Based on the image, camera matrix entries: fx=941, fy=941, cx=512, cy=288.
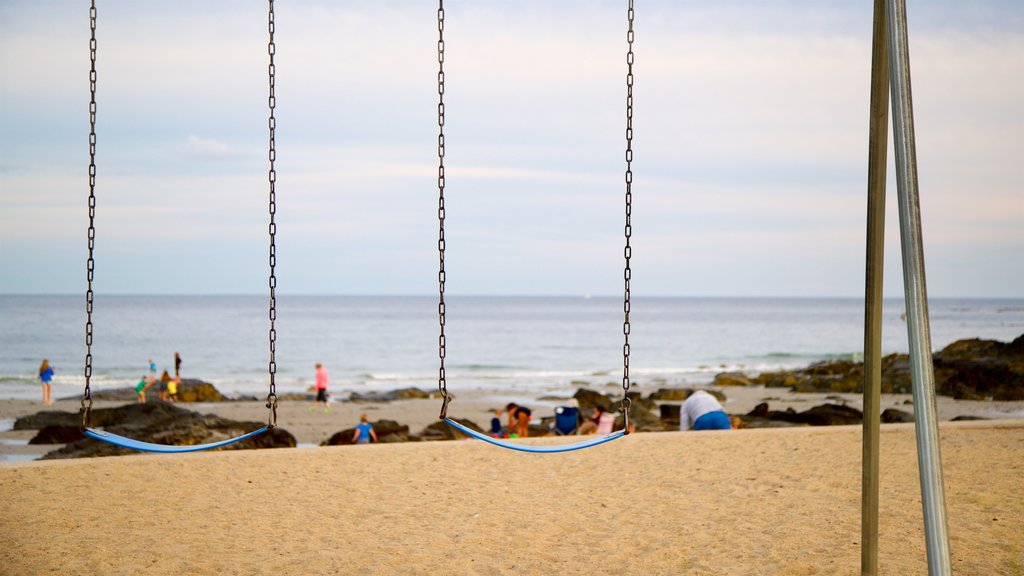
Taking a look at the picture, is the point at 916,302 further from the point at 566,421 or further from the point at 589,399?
the point at 589,399

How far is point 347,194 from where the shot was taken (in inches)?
632

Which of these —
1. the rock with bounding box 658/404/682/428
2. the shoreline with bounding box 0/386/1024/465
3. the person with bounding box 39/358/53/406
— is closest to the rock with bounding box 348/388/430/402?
the shoreline with bounding box 0/386/1024/465

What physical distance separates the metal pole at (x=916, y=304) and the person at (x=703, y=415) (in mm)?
6723

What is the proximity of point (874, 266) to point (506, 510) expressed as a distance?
363 cm

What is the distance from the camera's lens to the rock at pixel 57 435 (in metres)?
14.5

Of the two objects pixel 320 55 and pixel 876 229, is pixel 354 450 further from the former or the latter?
pixel 320 55

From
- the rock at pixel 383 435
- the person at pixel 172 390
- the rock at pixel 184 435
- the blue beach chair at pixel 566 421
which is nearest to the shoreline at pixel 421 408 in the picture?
the person at pixel 172 390

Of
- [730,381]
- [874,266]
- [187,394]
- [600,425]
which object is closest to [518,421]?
[600,425]

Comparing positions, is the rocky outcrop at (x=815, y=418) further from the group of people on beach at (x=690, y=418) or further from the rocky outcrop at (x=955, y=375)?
the group of people on beach at (x=690, y=418)

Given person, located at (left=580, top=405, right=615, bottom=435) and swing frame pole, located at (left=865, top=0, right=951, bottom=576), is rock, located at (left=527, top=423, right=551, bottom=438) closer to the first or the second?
person, located at (left=580, top=405, right=615, bottom=435)

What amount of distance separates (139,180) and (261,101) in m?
7.34

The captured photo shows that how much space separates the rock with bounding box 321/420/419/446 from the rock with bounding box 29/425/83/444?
387cm

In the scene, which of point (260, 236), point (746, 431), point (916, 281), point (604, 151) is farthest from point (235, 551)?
point (260, 236)

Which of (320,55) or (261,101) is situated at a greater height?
(320,55)
